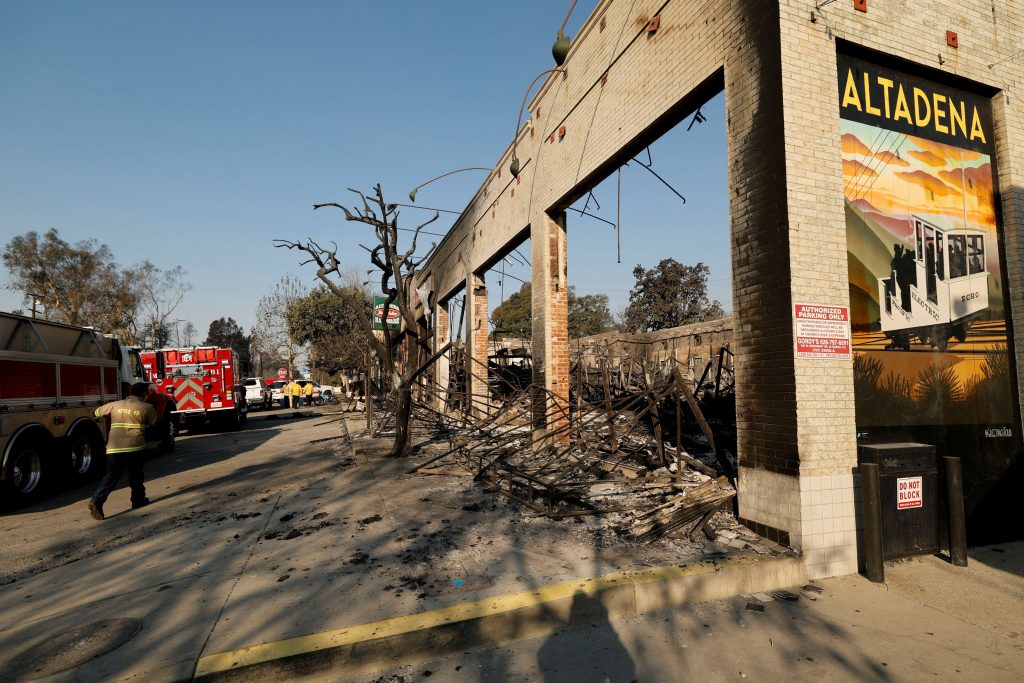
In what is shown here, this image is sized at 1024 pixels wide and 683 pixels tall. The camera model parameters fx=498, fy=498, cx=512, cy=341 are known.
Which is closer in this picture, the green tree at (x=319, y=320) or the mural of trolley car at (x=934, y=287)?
the mural of trolley car at (x=934, y=287)

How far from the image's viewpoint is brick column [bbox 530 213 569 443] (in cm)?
1005

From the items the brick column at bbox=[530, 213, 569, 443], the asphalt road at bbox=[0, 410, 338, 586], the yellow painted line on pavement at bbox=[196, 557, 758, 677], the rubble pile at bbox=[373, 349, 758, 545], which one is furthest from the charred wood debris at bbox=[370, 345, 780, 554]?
the asphalt road at bbox=[0, 410, 338, 586]

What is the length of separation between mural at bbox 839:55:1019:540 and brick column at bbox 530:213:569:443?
5.29 m

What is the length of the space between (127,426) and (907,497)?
915cm

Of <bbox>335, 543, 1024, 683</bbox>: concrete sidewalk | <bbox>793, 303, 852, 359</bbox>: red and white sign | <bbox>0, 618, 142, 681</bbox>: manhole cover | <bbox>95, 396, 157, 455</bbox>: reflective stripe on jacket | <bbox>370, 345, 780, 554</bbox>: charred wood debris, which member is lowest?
<bbox>335, 543, 1024, 683</bbox>: concrete sidewalk

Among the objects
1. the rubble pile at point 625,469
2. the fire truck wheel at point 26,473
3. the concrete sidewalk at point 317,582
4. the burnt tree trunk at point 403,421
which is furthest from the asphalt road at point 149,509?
the rubble pile at point 625,469

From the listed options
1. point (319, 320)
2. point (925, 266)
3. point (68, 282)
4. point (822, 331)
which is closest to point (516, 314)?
point (319, 320)

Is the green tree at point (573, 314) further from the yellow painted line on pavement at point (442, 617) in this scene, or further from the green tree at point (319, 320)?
the yellow painted line on pavement at point (442, 617)

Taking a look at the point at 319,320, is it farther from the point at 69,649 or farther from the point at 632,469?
the point at 69,649

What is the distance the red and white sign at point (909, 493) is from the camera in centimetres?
481

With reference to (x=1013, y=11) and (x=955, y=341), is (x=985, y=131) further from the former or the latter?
(x=955, y=341)

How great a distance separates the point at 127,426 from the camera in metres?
6.64

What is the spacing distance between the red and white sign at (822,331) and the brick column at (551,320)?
5.36 metres

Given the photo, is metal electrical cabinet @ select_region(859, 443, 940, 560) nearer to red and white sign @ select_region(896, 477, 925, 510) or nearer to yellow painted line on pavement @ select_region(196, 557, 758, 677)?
red and white sign @ select_region(896, 477, 925, 510)
